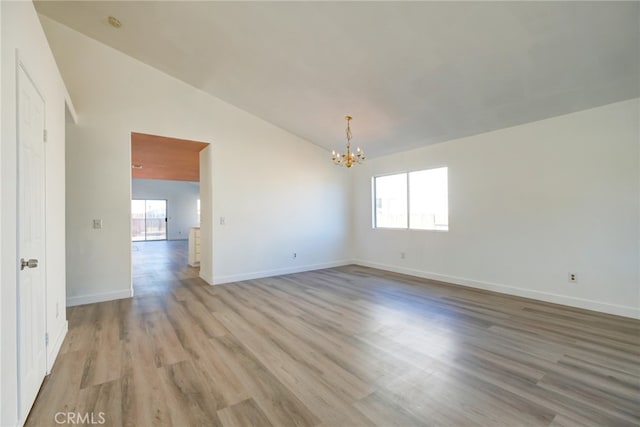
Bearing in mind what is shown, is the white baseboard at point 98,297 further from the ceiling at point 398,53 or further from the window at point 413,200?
the window at point 413,200

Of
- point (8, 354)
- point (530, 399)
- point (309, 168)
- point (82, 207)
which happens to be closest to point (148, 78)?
point (82, 207)

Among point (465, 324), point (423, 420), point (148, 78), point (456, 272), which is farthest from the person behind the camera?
point (456, 272)

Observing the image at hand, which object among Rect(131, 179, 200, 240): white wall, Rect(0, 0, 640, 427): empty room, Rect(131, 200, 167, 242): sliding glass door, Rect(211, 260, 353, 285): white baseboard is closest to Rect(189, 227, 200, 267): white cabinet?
Rect(0, 0, 640, 427): empty room

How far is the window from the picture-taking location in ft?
17.3

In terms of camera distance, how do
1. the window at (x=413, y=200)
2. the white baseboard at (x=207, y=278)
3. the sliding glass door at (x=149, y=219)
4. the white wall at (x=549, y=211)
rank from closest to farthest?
the white wall at (x=549, y=211) < the white baseboard at (x=207, y=278) < the window at (x=413, y=200) < the sliding glass door at (x=149, y=219)

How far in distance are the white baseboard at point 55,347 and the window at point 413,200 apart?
5423mm

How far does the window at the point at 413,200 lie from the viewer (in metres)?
5.28

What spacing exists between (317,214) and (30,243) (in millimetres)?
4959

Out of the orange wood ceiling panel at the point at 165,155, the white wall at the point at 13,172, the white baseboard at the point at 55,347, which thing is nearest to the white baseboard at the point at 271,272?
the white baseboard at the point at 55,347

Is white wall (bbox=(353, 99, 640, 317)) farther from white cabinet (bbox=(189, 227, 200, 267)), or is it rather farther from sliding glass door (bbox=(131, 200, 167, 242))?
sliding glass door (bbox=(131, 200, 167, 242))

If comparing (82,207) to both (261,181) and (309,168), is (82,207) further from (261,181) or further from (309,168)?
(309,168)

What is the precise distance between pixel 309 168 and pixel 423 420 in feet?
17.1

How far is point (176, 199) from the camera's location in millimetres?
14672

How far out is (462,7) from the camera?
2527 mm
